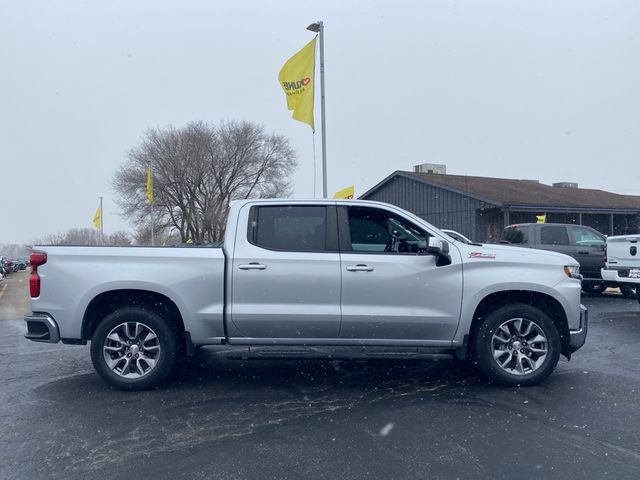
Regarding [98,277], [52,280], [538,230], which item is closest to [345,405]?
[98,277]

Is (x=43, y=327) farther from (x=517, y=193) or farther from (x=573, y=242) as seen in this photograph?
(x=517, y=193)

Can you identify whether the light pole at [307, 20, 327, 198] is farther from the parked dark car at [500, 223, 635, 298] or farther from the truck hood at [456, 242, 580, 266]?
the truck hood at [456, 242, 580, 266]

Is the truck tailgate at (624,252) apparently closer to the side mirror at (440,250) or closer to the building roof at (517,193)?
the side mirror at (440,250)

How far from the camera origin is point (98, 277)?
5.52 m

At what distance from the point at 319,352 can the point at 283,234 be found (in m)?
1.24

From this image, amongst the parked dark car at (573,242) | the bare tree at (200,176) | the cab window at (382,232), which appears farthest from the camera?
the bare tree at (200,176)

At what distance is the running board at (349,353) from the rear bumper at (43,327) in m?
1.69

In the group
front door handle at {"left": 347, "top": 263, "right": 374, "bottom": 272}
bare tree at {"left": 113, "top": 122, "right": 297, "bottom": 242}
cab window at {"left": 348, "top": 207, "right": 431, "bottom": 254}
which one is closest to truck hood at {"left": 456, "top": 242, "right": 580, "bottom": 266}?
cab window at {"left": 348, "top": 207, "right": 431, "bottom": 254}

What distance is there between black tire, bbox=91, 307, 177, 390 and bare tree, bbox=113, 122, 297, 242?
36753mm

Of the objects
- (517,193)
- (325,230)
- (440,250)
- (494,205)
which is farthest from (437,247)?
(517,193)

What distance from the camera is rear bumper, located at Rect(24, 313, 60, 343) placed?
553 cm

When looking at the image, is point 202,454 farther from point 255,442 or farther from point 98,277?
point 98,277

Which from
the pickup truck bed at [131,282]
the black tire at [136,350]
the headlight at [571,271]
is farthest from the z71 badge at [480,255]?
the black tire at [136,350]

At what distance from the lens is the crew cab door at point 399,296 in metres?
5.52
